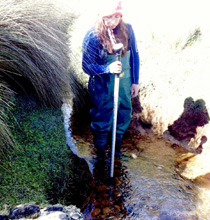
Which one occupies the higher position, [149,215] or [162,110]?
[162,110]

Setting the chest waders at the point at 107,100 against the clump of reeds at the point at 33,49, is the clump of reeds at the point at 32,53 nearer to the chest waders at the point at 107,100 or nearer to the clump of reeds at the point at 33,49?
the clump of reeds at the point at 33,49

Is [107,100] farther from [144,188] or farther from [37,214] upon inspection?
[37,214]

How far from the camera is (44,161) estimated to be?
8.98 feet

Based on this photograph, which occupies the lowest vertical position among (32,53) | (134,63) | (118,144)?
(118,144)

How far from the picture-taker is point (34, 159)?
267 cm

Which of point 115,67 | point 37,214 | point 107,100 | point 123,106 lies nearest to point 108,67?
point 115,67

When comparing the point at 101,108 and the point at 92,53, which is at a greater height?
the point at 92,53

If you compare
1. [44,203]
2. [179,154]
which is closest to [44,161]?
[44,203]

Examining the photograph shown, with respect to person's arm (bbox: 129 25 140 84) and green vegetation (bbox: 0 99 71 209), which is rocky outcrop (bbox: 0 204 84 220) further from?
person's arm (bbox: 129 25 140 84)

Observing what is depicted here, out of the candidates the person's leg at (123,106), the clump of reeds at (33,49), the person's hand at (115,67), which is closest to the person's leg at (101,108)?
the person's leg at (123,106)

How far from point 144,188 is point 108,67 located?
1.43 metres

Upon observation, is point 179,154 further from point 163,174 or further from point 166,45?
point 166,45

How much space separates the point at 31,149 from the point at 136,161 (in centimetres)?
145

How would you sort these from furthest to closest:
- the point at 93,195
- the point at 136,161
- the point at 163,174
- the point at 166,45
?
1. the point at 166,45
2. the point at 136,161
3. the point at 163,174
4. the point at 93,195
